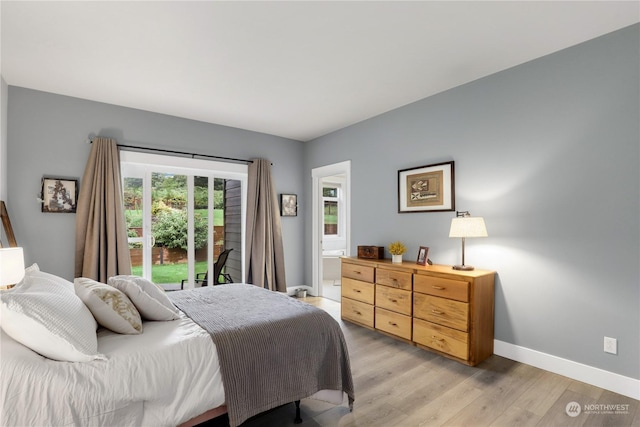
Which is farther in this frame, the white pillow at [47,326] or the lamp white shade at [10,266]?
the lamp white shade at [10,266]

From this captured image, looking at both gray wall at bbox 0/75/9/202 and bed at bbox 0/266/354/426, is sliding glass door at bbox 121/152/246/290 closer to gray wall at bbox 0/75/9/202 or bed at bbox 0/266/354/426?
gray wall at bbox 0/75/9/202

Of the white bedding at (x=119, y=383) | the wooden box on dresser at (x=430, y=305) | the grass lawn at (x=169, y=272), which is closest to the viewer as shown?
the white bedding at (x=119, y=383)

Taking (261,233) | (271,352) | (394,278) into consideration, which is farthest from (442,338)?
(261,233)

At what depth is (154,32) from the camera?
228 cm

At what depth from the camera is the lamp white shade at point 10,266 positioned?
2090 mm

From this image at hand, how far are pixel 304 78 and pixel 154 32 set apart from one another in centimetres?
131

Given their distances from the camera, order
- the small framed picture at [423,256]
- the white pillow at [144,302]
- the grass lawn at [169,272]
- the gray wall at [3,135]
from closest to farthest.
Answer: the white pillow at [144,302] < the gray wall at [3,135] < the small framed picture at [423,256] < the grass lawn at [169,272]

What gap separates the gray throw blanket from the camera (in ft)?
5.45

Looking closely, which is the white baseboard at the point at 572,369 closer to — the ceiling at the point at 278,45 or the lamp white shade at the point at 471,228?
the lamp white shade at the point at 471,228

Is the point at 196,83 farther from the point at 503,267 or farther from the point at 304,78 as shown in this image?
the point at 503,267

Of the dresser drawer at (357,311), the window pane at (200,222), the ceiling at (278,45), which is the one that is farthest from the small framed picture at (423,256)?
the window pane at (200,222)

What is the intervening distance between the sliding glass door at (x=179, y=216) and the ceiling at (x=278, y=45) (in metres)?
0.92

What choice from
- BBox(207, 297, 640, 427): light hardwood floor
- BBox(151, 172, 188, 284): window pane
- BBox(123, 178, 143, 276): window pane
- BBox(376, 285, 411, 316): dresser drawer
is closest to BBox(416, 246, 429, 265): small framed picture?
BBox(376, 285, 411, 316): dresser drawer

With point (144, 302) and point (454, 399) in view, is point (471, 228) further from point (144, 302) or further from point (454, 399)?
point (144, 302)
